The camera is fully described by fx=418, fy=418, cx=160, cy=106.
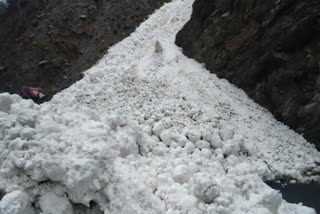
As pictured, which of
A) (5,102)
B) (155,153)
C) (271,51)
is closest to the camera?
(5,102)

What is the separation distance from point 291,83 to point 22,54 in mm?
12351

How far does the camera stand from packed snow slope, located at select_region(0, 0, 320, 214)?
572cm

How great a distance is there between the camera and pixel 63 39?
1730cm

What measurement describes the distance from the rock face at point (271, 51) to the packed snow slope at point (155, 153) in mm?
401

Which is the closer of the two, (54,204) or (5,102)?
(54,204)

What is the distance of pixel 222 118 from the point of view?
391 inches

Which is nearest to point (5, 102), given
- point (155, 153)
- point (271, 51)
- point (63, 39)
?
point (155, 153)

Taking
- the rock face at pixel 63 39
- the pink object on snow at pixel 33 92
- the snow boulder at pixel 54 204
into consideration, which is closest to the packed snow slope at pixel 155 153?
the snow boulder at pixel 54 204

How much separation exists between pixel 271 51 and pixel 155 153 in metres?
4.50

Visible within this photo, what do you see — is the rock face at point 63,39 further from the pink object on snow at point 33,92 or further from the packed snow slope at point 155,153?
the packed snow slope at point 155,153

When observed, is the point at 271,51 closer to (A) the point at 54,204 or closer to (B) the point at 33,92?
(A) the point at 54,204

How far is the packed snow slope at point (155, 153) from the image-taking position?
225 inches

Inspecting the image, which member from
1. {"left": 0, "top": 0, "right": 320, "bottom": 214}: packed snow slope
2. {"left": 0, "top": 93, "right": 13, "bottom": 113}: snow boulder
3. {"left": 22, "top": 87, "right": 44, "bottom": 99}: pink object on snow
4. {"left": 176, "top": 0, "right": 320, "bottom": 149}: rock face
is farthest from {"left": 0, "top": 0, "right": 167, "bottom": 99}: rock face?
{"left": 0, "top": 93, "right": 13, "bottom": 113}: snow boulder

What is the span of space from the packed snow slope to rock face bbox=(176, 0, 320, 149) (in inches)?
15.8
